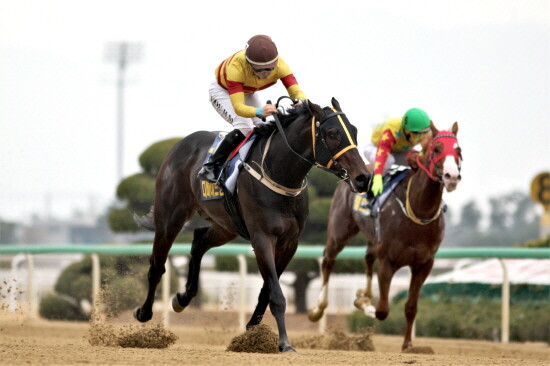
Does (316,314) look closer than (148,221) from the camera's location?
No

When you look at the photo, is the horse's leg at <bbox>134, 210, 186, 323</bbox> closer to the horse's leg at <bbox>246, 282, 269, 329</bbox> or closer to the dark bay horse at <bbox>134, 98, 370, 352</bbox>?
the dark bay horse at <bbox>134, 98, 370, 352</bbox>

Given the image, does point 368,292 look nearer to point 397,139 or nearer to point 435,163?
point 397,139

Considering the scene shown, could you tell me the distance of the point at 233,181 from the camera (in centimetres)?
703

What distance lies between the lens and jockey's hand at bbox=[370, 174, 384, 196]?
877 centimetres

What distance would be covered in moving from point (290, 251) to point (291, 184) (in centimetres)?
52

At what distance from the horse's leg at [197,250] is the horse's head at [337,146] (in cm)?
169

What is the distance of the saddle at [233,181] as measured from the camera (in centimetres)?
703

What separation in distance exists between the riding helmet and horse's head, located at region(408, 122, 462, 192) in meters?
1.84

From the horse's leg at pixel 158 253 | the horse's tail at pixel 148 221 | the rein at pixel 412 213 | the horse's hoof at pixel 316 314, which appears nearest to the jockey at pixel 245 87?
the horse's leg at pixel 158 253

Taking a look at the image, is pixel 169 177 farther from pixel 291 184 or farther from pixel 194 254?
pixel 291 184

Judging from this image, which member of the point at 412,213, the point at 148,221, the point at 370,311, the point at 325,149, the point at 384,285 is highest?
the point at 325,149

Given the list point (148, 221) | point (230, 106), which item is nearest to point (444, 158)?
point (230, 106)

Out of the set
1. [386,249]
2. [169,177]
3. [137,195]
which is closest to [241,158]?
[169,177]

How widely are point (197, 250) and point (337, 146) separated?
209 centimetres
